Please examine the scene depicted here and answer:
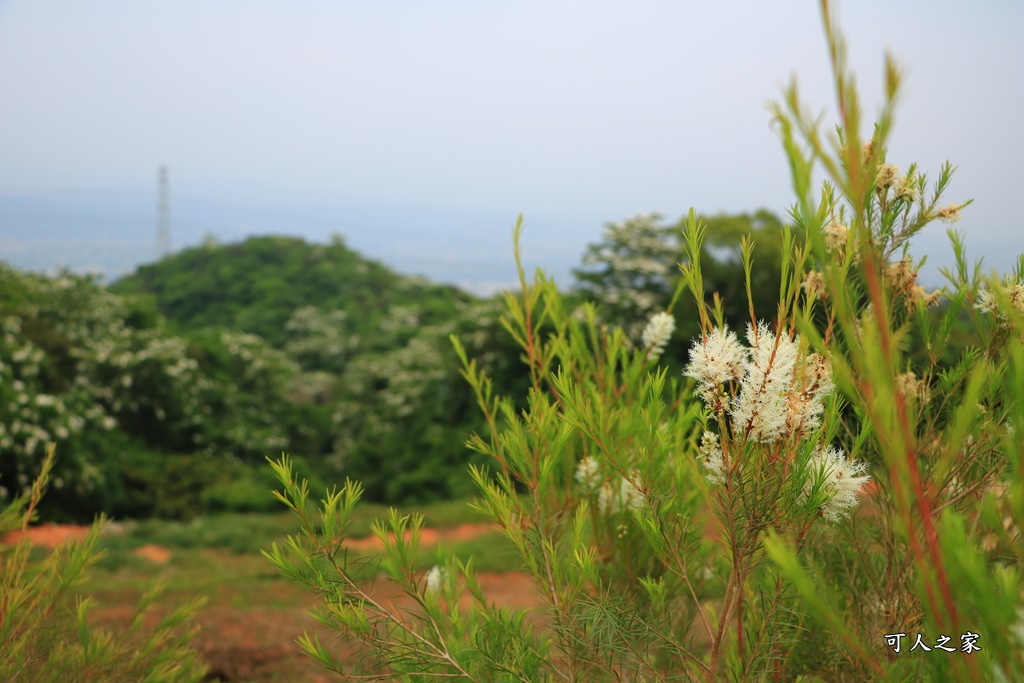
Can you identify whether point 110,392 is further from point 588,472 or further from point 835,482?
point 835,482

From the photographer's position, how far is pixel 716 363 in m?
1.05

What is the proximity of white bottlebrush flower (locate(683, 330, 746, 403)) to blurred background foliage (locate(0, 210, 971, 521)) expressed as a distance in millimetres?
6059

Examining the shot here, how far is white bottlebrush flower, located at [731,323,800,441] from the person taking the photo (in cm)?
103

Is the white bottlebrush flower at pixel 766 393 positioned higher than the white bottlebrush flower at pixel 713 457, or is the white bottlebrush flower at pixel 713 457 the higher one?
the white bottlebrush flower at pixel 766 393

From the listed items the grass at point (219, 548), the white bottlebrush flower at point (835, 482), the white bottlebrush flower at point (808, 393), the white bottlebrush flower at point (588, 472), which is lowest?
the grass at point (219, 548)

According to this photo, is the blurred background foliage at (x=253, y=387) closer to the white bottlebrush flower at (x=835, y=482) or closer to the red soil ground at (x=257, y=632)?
the red soil ground at (x=257, y=632)

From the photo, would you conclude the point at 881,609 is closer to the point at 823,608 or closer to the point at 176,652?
the point at 823,608

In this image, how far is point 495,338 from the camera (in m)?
12.2

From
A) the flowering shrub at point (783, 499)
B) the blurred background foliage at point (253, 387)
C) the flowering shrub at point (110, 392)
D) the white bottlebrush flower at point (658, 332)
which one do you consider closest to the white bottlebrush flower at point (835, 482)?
the flowering shrub at point (783, 499)

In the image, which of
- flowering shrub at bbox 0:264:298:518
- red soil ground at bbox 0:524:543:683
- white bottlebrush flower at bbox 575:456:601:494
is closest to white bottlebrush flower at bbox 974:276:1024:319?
white bottlebrush flower at bbox 575:456:601:494

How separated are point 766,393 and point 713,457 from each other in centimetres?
13

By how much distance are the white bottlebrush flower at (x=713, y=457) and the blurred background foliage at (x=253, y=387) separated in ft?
19.8

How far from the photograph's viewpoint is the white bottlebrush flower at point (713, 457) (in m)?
1.09

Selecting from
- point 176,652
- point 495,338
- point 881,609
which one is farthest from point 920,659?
point 495,338
